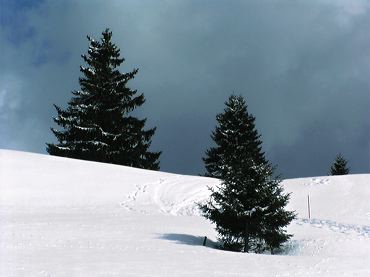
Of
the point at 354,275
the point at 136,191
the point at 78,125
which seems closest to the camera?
the point at 354,275

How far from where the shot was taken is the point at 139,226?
16641mm

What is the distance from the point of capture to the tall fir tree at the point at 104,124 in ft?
137

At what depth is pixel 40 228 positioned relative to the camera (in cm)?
1517

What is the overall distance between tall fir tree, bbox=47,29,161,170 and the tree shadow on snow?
26.5m

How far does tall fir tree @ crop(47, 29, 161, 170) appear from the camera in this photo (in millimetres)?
41656

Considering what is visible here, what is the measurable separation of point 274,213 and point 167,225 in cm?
411

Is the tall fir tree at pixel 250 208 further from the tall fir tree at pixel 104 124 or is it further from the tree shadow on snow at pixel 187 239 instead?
the tall fir tree at pixel 104 124

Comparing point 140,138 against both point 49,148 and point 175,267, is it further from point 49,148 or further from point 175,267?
point 175,267

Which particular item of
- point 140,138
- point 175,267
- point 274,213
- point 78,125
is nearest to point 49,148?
point 78,125

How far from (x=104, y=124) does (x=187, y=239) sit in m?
29.2

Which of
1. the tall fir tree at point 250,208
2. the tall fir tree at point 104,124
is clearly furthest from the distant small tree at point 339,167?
the tall fir tree at point 250,208

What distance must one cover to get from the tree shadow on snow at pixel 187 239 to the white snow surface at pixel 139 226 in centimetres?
6

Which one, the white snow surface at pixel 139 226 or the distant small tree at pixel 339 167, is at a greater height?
the distant small tree at pixel 339 167

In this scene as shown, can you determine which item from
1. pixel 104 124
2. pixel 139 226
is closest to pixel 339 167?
pixel 104 124
